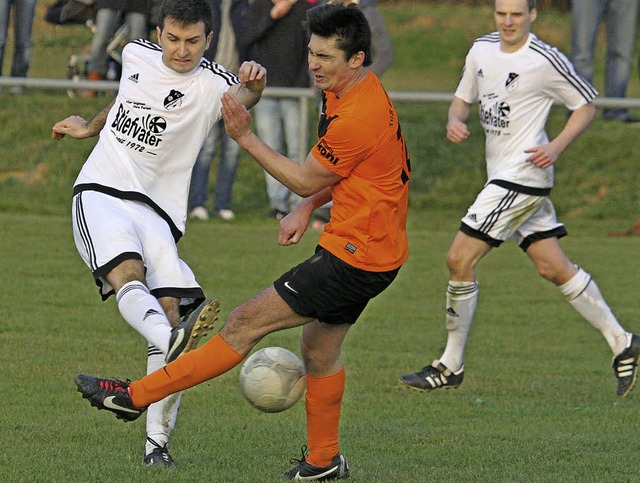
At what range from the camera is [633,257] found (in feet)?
44.4

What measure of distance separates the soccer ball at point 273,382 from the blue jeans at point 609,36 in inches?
365

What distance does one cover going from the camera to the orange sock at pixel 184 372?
19.1 ft

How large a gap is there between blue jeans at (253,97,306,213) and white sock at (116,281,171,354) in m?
8.38

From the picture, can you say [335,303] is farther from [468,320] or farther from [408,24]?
[408,24]

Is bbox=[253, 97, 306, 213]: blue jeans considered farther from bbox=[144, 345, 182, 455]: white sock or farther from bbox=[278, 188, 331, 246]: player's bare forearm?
bbox=[278, 188, 331, 246]: player's bare forearm

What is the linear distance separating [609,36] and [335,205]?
33.5 ft

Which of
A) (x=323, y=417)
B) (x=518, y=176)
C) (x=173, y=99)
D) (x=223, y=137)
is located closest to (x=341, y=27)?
(x=173, y=99)

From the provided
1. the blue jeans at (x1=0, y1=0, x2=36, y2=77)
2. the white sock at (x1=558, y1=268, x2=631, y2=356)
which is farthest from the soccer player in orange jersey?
the blue jeans at (x1=0, y1=0, x2=36, y2=77)

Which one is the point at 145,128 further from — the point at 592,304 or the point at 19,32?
the point at 19,32

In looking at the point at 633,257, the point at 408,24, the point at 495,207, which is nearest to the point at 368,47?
the point at 495,207

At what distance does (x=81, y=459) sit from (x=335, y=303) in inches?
57.0

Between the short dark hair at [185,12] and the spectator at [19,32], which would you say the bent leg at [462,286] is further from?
the spectator at [19,32]

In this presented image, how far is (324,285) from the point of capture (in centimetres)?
581

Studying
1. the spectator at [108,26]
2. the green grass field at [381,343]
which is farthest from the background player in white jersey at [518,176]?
the spectator at [108,26]
